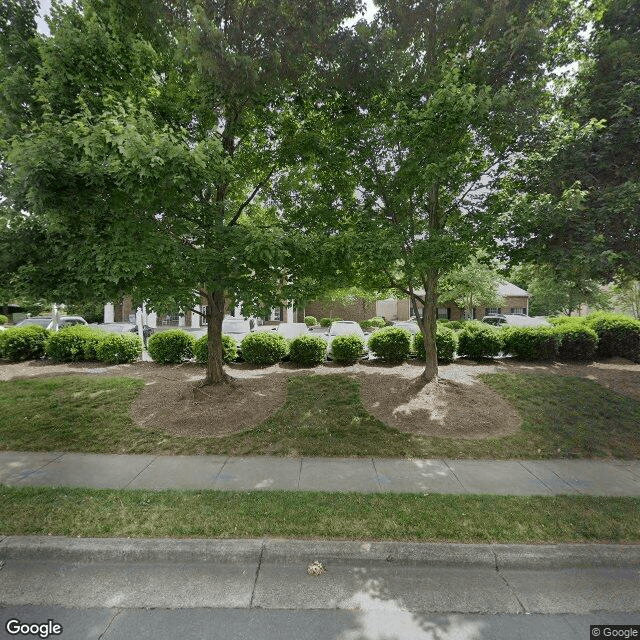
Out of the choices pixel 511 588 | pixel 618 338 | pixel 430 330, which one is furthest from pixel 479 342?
pixel 511 588

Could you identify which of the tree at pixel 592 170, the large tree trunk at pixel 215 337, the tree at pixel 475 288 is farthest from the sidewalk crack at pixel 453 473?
the tree at pixel 475 288

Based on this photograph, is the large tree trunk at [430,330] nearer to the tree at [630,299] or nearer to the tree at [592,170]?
the tree at [592,170]

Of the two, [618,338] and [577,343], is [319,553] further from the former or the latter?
[618,338]

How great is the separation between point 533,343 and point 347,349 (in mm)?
6176

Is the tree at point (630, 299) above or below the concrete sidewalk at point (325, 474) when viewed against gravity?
above

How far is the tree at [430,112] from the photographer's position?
617 centimetres

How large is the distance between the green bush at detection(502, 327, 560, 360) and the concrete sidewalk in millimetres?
6093

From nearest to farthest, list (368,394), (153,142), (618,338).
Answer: (153,142) → (368,394) → (618,338)

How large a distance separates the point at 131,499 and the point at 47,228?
4532mm

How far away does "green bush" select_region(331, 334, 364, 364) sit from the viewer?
11.1 meters

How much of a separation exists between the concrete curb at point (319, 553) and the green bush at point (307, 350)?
738 centimetres

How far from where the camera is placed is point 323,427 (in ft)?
23.0

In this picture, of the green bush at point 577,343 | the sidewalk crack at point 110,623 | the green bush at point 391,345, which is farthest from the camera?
the green bush at point 577,343

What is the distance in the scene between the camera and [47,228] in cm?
589
